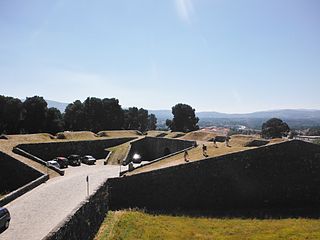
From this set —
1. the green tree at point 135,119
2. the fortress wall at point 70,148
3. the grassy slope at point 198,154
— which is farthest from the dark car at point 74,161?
the green tree at point 135,119

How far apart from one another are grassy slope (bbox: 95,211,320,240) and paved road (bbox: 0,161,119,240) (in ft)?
8.16

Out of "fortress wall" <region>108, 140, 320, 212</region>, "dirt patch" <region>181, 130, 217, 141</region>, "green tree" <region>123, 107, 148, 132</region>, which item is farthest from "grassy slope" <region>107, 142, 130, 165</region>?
"green tree" <region>123, 107, 148, 132</region>

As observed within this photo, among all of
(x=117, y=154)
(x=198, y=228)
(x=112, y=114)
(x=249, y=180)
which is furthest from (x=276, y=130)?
(x=198, y=228)

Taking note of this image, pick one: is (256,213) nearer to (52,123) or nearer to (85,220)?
(85,220)

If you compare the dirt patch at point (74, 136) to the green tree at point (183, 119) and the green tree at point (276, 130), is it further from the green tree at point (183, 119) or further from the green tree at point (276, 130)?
the green tree at point (276, 130)

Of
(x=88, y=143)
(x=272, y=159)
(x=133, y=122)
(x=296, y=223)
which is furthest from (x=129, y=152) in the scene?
(x=133, y=122)

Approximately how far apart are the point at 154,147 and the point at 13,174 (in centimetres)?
2113

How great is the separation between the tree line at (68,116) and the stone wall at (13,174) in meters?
33.0

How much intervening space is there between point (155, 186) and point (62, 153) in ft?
60.6

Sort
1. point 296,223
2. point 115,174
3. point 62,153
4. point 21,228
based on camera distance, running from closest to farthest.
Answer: point 21,228, point 296,223, point 115,174, point 62,153

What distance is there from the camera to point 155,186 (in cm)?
2588

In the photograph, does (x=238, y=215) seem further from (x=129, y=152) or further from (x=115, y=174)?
(x=129, y=152)

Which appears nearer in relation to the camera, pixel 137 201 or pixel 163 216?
pixel 163 216

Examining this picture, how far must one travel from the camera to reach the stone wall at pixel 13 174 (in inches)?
1158
